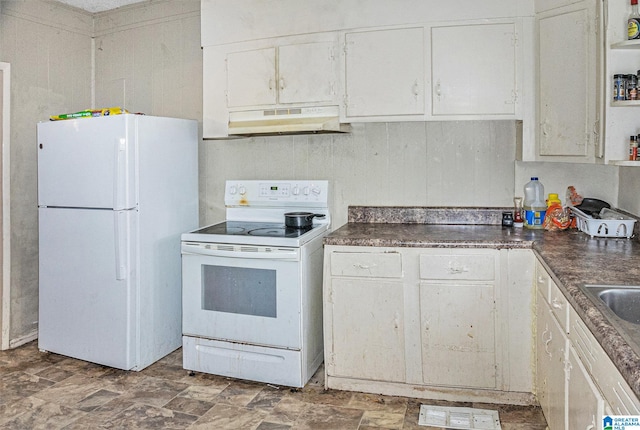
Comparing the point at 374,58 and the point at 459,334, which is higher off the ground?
the point at 374,58

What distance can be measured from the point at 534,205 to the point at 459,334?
3.08 feet

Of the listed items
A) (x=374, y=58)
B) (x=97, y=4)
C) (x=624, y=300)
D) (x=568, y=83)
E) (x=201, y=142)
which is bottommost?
(x=624, y=300)

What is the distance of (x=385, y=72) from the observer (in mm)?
2836

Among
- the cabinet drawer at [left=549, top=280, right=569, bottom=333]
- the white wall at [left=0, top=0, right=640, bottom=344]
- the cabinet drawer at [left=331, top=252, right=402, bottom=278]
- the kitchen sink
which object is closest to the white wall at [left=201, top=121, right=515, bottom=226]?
the white wall at [left=0, top=0, right=640, bottom=344]

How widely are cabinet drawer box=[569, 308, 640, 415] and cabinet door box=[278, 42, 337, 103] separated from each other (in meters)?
1.89

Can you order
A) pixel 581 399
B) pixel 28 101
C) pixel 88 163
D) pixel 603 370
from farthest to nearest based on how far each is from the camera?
pixel 28 101
pixel 88 163
pixel 581 399
pixel 603 370

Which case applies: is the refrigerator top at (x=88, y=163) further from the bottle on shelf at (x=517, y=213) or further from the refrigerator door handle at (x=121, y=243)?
the bottle on shelf at (x=517, y=213)

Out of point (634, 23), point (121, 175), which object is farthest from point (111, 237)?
point (634, 23)

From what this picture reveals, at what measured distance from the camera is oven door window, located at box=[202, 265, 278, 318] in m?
2.77

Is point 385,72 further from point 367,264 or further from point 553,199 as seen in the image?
point 553,199

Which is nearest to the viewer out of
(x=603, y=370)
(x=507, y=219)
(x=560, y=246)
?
(x=603, y=370)

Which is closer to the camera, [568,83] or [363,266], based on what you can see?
[568,83]

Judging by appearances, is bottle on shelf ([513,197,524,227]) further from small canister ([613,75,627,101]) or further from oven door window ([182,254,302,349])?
oven door window ([182,254,302,349])

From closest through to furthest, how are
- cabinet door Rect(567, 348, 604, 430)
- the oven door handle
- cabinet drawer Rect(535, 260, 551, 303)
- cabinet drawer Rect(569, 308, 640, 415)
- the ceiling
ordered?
1. cabinet drawer Rect(569, 308, 640, 415)
2. cabinet door Rect(567, 348, 604, 430)
3. cabinet drawer Rect(535, 260, 551, 303)
4. the oven door handle
5. the ceiling
